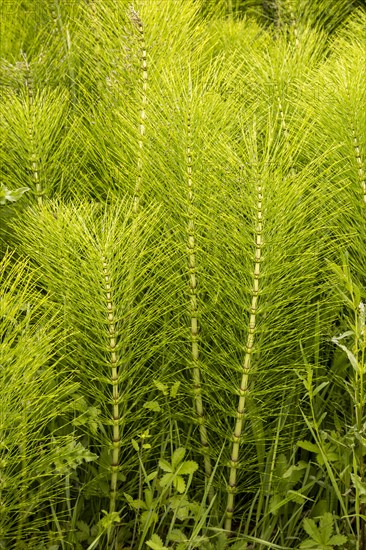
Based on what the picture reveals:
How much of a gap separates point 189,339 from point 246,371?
15 cm

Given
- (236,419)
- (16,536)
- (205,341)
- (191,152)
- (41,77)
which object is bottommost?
(16,536)

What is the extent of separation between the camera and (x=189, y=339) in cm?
171

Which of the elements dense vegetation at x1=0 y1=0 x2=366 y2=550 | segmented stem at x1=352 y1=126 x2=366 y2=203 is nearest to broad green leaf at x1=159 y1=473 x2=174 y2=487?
dense vegetation at x1=0 y1=0 x2=366 y2=550

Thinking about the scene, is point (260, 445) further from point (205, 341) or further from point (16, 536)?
point (16, 536)

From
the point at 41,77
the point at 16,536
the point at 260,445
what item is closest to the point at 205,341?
the point at 260,445

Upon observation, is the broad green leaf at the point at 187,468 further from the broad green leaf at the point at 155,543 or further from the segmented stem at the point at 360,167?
the segmented stem at the point at 360,167

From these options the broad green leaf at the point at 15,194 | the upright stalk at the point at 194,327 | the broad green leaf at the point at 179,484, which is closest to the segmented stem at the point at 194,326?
the upright stalk at the point at 194,327

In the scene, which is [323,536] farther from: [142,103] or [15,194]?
[142,103]

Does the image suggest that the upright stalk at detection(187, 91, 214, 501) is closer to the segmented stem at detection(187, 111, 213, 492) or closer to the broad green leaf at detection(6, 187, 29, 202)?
the segmented stem at detection(187, 111, 213, 492)

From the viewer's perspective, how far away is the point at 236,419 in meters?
1.69

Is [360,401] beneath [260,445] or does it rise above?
above

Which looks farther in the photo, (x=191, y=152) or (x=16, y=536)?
(x=191, y=152)

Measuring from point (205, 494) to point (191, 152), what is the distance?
0.72 m

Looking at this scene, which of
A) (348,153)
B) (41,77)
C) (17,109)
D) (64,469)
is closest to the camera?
(64,469)
